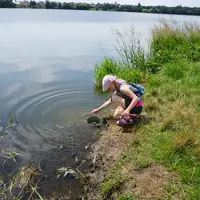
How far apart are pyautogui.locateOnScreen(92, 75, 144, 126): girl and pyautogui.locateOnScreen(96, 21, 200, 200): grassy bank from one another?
1.17 ft

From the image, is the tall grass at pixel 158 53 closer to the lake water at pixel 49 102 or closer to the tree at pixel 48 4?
the lake water at pixel 49 102

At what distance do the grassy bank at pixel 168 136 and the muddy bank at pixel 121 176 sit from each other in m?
0.01

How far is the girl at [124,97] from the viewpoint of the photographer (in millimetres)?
5520

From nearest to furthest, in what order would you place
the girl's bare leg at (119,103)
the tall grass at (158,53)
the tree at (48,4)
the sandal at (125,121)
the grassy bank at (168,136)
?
the grassy bank at (168,136), the sandal at (125,121), the girl's bare leg at (119,103), the tall grass at (158,53), the tree at (48,4)

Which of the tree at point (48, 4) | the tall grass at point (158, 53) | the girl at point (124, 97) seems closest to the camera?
the girl at point (124, 97)

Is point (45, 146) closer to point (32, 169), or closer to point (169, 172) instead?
point (32, 169)

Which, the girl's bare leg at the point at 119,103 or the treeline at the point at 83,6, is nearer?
the girl's bare leg at the point at 119,103

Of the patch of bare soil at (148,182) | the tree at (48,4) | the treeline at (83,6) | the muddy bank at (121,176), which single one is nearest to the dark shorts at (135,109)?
the muddy bank at (121,176)

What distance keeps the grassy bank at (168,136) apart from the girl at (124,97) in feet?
1.17

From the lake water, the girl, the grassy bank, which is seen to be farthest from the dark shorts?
the lake water

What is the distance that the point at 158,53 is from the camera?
34.1 ft

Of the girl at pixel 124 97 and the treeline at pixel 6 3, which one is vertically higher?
the girl at pixel 124 97

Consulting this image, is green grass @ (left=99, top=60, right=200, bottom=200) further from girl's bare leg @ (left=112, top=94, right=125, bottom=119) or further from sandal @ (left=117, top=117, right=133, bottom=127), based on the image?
girl's bare leg @ (left=112, top=94, right=125, bottom=119)

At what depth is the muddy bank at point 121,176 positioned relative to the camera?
12.4ft
